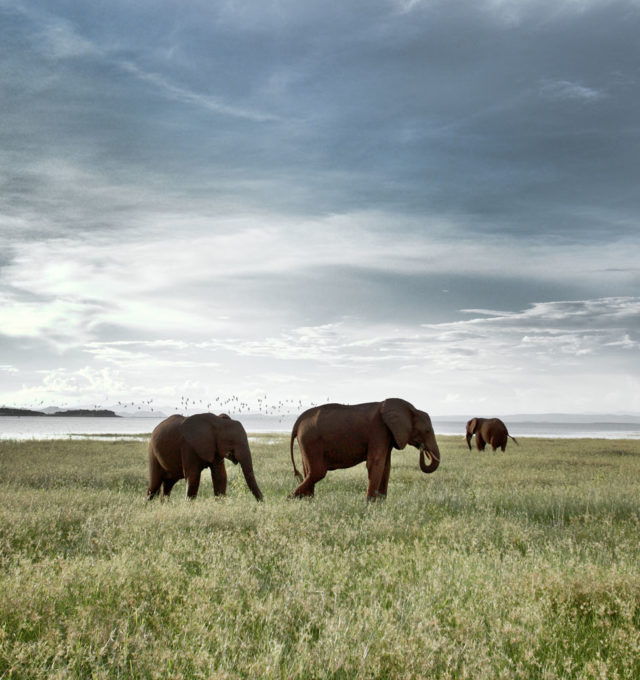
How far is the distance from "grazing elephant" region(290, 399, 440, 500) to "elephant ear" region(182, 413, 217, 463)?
1.71 meters

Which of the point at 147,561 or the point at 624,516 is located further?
the point at 624,516

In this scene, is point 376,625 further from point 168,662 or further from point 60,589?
point 60,589

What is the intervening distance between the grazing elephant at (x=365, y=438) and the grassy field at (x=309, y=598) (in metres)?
1.51

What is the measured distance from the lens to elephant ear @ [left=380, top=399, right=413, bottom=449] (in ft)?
32.7

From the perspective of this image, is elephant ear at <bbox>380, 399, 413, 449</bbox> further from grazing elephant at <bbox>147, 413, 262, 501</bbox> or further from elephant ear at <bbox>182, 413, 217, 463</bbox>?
elephant ear at <bbox>182, 413, 217, 463</bbox>

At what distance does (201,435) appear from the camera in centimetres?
1041

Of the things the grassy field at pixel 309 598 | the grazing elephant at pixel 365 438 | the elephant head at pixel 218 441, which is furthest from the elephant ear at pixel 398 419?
the elephant head at pixel 218 441

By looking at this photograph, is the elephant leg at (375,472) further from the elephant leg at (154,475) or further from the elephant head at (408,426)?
the elephant leg at (154,475)

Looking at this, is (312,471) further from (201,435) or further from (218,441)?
(201,435)

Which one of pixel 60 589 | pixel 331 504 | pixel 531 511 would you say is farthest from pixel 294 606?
pixel 531 511

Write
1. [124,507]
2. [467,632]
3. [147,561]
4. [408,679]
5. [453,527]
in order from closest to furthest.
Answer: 1. [408,679]
2. [467,632]
3. [147,561]
4. [453,527]
5. [124,507]

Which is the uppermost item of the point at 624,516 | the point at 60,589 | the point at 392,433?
the point at 392,433

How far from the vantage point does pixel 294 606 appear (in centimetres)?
442

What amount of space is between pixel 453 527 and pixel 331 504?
2.48m
